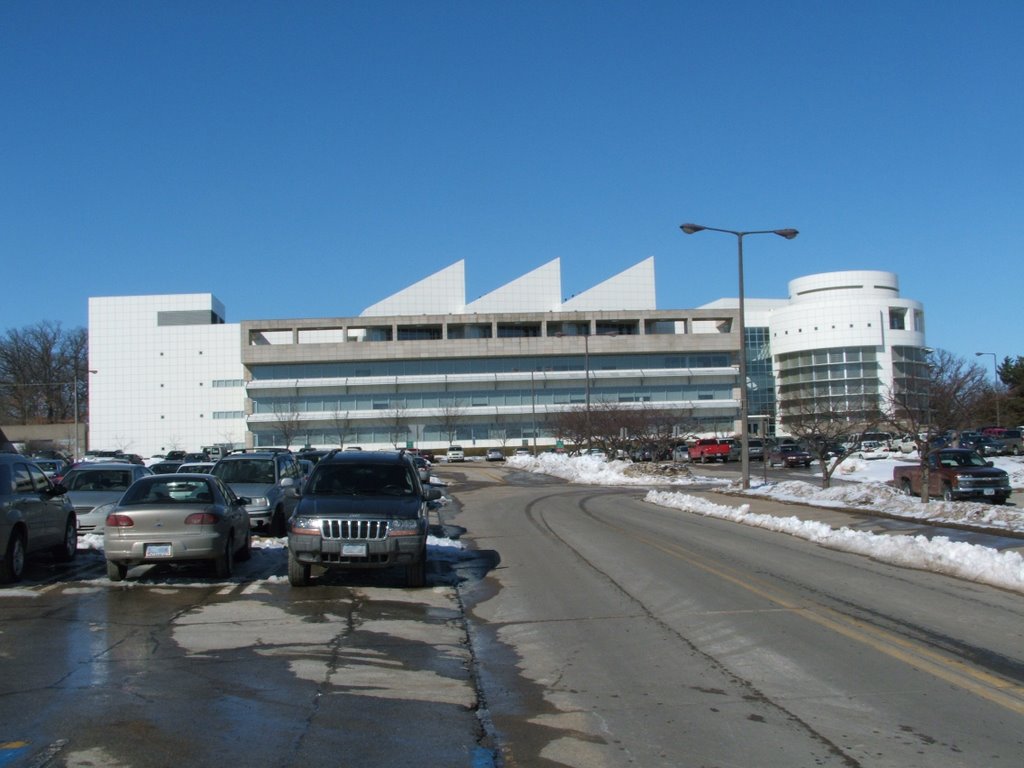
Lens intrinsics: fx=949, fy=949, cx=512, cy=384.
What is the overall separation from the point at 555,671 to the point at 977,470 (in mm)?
22612

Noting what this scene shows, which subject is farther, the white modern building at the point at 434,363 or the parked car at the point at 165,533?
the white modern building at the point at 434,363

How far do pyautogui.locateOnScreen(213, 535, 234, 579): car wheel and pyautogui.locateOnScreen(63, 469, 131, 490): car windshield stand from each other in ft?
23.1

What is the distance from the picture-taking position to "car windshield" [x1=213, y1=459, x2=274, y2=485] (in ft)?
68.2

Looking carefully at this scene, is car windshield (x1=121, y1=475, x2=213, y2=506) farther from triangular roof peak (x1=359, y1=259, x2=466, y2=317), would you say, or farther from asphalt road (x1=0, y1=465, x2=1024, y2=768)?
triangular roof peak (x1=359, y1=259, x2=466, y2=317)

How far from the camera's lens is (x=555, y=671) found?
313 inches

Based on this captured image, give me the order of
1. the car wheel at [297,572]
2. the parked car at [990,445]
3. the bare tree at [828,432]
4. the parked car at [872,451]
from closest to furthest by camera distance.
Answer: the car wheel at [297,572] → the bare tree at [828,432] → the parked car at [990,445] → the parked car at [872,451]

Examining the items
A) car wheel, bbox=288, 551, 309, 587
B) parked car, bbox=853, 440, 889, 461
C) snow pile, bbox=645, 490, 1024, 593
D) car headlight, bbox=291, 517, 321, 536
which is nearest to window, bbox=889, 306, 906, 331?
parked car, bbox=853, 440, 889, 461

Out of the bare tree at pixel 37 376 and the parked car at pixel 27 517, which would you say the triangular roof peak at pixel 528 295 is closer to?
the bare tree at pixel 37 376

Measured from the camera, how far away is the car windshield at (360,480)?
1356 cm

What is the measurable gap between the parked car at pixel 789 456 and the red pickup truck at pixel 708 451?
850cm

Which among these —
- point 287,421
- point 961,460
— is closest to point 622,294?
point 287,421

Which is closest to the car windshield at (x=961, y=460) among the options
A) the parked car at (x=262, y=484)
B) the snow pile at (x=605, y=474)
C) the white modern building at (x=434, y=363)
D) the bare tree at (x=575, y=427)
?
the snow pile at (x=605, y=474)

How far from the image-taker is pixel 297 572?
12.6 meters

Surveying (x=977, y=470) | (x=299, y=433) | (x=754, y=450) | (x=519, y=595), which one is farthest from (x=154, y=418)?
(x=519, y=595)
